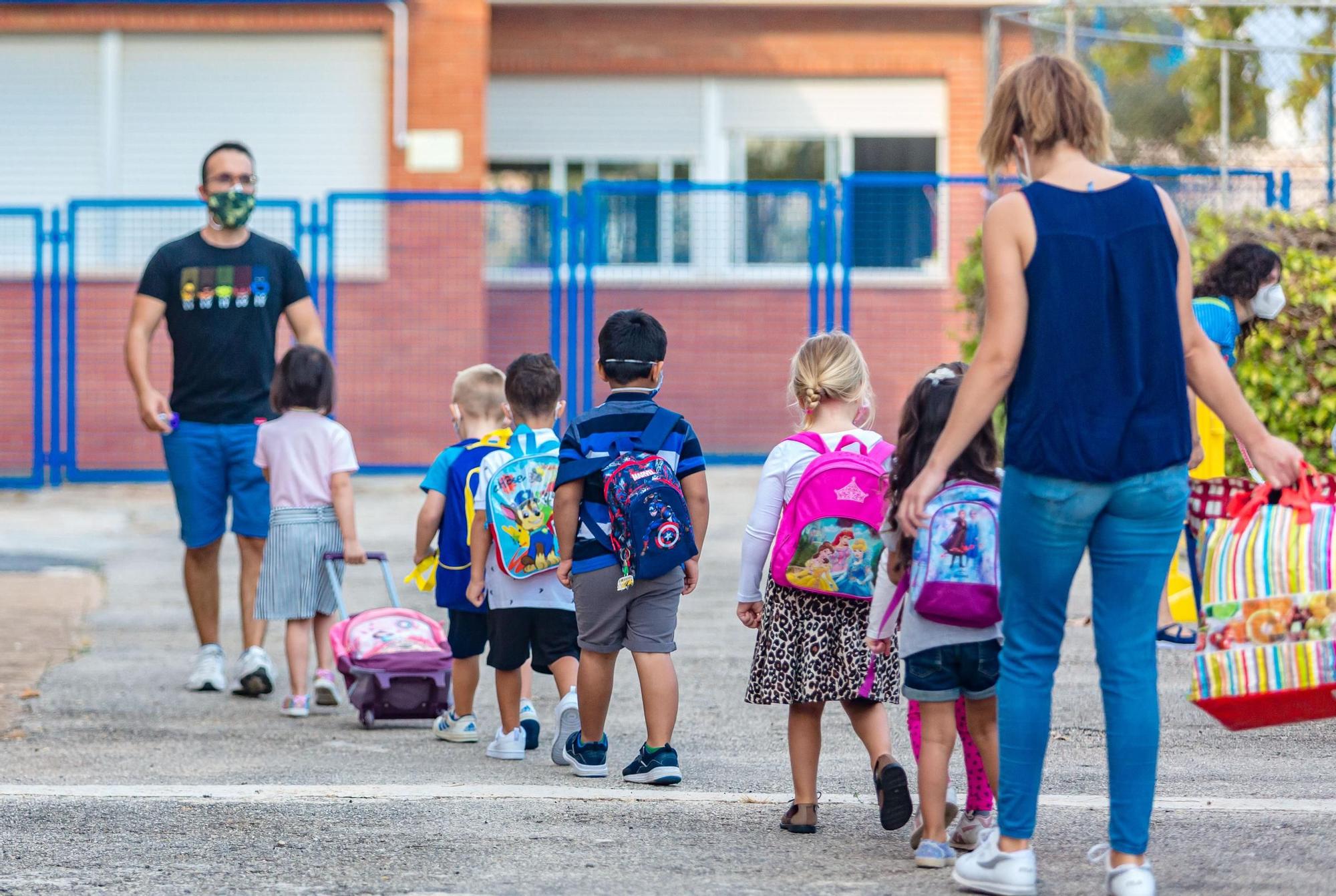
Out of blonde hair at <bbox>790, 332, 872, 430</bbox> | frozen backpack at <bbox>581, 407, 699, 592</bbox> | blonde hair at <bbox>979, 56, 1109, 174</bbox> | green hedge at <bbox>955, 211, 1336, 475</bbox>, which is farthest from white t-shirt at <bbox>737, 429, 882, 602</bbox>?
green hedge at <bbox>955, 211, 1336, 475</bbox>

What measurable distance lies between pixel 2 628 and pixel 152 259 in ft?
7.73

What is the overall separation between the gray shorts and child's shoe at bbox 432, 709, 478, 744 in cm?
102

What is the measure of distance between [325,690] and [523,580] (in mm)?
1489

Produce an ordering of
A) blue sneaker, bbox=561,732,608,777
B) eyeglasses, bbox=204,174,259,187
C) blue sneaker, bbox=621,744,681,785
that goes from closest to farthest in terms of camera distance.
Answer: blue sneaker, bbox=621,744,681,785
blue sneaker, bbox=561,732,608,777
eyeglasses, bbox=204,174,259,187

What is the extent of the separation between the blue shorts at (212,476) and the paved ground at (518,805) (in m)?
0.73

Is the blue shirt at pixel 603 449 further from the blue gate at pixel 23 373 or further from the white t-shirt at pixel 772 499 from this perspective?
the blue gate at pixel 23 373

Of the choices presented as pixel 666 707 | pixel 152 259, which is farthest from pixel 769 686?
pixel 152 259

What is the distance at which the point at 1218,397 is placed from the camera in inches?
163

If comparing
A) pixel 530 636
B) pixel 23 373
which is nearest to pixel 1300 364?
pixel 530 636

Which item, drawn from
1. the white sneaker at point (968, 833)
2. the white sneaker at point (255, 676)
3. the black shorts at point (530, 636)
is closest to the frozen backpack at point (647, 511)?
the black shorts at point (530, 636)

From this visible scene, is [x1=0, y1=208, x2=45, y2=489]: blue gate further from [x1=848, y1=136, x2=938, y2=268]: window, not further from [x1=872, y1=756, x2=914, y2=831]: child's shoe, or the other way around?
[x1=872, y1=756, x2=914, y2=831]: child's shoe

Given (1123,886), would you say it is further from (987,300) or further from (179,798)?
(179,798)

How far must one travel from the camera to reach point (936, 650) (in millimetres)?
4414

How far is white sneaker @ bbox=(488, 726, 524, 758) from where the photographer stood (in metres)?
6.02
